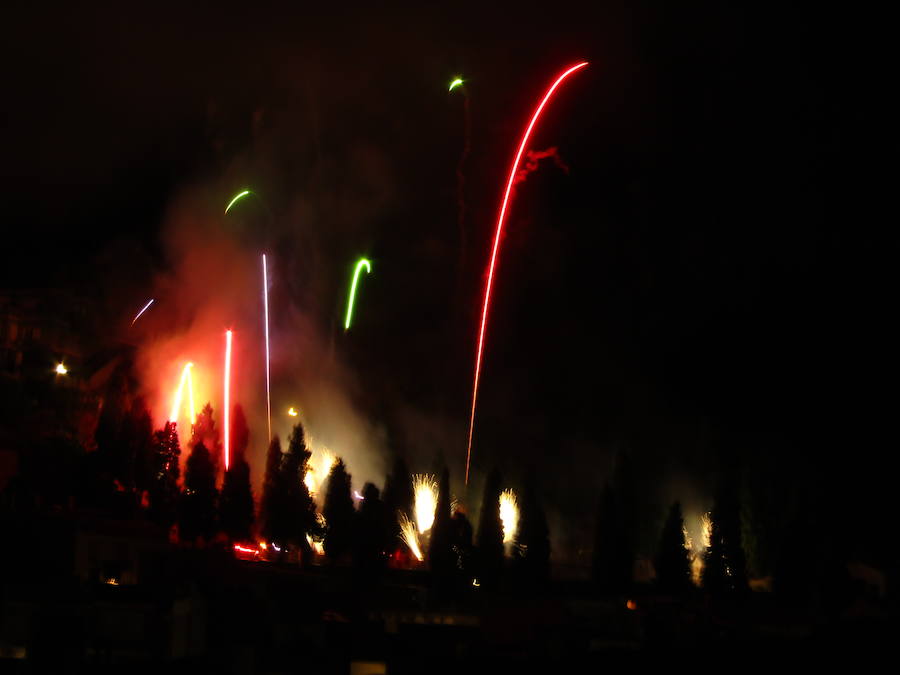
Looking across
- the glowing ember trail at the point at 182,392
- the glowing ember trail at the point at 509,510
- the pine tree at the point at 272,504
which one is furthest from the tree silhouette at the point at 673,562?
the glowing ember trail at the point at 182,392

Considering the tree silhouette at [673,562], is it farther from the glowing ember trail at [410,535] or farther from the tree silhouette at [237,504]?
the tree silhouette at [237,504]

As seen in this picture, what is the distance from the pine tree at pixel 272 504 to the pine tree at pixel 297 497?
0.56 ft

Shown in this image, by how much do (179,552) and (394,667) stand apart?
1109 cm

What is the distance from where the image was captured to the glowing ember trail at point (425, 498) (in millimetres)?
37375

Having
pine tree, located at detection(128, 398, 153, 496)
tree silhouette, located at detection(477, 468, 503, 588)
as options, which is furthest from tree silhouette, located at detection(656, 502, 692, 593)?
pine tree, located at detection(128, 398, 153, 496)

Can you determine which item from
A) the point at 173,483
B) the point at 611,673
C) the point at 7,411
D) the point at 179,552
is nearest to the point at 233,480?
the point at 173,483

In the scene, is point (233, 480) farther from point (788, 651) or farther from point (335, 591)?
point (788, 651)

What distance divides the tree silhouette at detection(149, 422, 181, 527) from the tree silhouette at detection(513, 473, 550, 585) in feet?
34.5

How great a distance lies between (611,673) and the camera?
18.6m

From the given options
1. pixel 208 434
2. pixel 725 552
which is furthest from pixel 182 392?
pixel 725 552

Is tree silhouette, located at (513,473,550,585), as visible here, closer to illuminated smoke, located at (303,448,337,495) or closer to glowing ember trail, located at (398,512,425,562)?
glowing ember trail, located at (398,512,425,562)

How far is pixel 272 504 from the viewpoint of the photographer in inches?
1304

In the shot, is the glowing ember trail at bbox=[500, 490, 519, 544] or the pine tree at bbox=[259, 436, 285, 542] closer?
the pine tree at bbox=[259, 436, 285, 542]

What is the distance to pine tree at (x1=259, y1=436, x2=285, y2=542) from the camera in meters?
32.8
